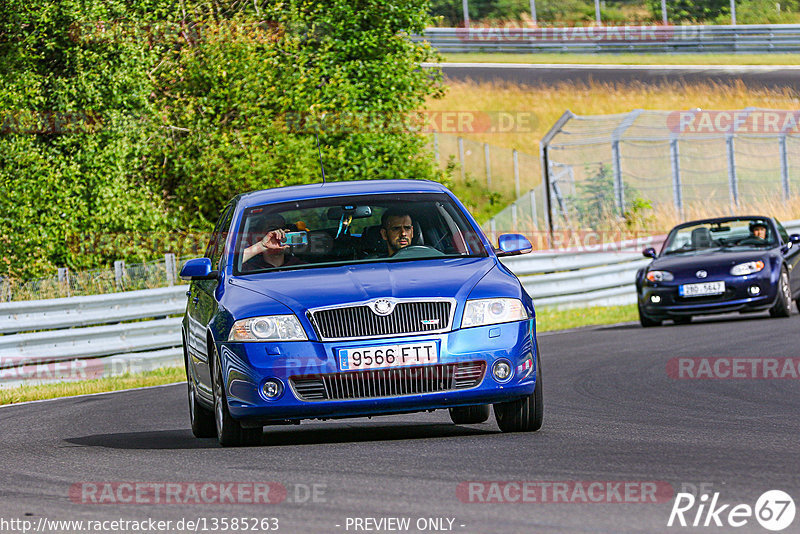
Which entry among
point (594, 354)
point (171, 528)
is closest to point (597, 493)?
point (171, 528)

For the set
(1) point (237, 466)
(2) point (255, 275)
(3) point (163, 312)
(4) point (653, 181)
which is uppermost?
(2) point (255, 275)

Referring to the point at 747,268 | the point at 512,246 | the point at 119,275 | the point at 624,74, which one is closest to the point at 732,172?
the point at 747,268

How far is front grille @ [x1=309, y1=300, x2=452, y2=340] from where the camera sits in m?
8.02

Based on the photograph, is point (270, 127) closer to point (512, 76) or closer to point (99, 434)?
point (99, 434)

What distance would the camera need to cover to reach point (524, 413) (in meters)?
8.53

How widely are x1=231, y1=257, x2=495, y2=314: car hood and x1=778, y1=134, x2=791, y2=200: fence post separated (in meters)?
23.9

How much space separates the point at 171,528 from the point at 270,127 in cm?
2039

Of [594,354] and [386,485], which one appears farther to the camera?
[594,354]

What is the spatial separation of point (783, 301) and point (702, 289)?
44.3 inches

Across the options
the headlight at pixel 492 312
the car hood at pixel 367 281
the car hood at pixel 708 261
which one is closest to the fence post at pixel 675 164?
the car hood at pixel 708 261

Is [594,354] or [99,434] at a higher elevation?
[99,434]

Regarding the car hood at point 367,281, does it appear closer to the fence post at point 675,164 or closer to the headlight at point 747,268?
the headlight at point 747,268

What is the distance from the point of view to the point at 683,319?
66.1 feet

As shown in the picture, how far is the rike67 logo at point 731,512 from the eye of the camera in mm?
5402
